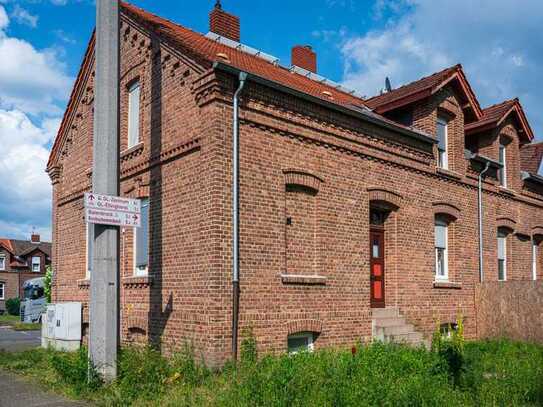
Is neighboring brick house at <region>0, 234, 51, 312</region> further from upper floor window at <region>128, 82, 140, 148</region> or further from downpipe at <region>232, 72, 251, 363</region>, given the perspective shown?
downpipe at <region>232, 72, 251, 363</region>

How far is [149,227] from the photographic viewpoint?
41.0 ft

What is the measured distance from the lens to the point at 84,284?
15164mm

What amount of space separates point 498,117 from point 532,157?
5.24 m

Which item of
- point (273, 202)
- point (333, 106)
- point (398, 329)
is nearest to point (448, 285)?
point (398, 329)

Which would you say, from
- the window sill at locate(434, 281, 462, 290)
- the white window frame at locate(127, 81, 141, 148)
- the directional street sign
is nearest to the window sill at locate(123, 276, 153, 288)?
the directional street sign

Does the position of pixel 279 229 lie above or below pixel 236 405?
above

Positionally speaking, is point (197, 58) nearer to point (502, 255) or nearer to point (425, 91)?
point (425, 91)

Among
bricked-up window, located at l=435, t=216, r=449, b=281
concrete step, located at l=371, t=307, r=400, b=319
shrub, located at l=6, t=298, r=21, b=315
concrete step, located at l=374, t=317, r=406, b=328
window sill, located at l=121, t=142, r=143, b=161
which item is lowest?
shrub, located at l=6, t=298, r=21, b=315

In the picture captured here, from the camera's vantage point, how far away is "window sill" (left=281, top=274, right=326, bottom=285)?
444 inches

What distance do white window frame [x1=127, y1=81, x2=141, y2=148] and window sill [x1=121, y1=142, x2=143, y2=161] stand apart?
0.32 meters

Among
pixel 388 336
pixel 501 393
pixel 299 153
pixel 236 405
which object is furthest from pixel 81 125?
pixel 501 393

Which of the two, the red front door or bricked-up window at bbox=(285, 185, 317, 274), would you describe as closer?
bricked-up window at bbox=(285, 185, 317, 274)

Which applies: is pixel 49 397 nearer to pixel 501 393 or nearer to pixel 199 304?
pixel 199 304

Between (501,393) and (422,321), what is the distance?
609cm
